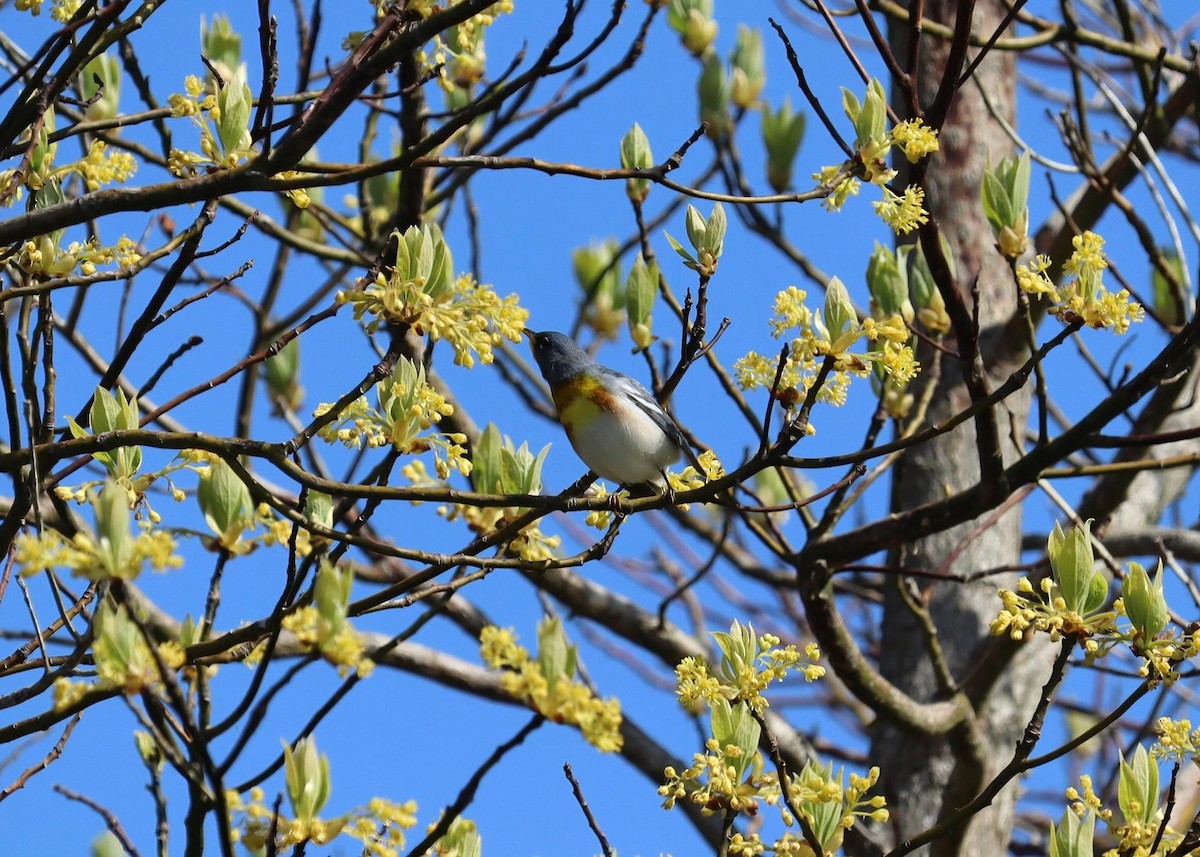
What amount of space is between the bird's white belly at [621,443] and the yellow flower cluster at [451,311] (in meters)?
1.61

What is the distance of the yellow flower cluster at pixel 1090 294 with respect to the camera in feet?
8.61

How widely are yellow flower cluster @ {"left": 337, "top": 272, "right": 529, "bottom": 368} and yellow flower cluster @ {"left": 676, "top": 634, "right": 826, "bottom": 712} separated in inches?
27.7

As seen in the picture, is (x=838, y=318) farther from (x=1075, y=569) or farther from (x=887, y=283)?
(x=887, y=283)

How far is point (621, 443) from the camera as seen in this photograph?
4172 mm

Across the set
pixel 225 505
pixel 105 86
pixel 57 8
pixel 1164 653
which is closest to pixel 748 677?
pixel 1164 653

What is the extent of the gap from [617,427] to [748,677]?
176cm

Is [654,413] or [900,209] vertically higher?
[654,413]

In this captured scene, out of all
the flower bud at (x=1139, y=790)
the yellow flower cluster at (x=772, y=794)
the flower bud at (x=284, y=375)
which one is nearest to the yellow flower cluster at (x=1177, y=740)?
the flower bud at (x=1139, y=790)

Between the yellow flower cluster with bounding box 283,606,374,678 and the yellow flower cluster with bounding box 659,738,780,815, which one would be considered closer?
the yellow flower cluster with bounding box 283,606,374,678

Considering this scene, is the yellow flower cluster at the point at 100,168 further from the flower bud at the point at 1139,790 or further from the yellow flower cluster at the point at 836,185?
the flower bud at the point at 1139,790

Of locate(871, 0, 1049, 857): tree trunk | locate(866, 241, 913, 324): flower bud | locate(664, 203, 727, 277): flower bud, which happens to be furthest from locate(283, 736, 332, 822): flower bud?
locate(871, 0, 1049, 857): tree trunk

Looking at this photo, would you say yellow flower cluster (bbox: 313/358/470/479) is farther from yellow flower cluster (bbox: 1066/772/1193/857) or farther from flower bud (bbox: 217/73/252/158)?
yellow flower cluster (bbox: 1066/772/1193/857)

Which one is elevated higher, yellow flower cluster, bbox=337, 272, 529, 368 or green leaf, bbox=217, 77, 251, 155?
green leaf, bbox=217, 77, 251, 155

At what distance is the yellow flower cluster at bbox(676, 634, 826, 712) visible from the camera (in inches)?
96.7
